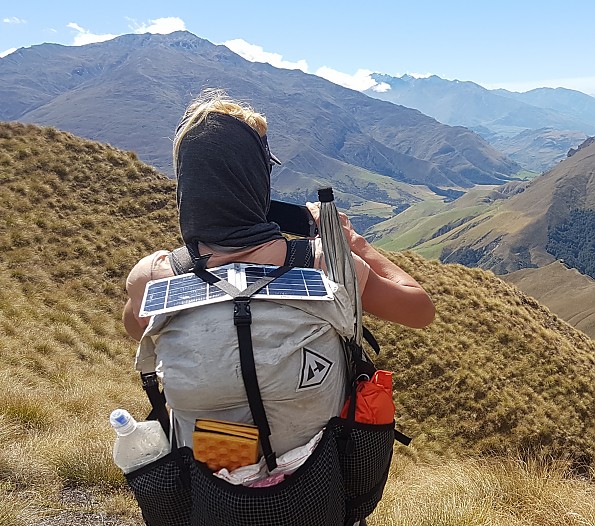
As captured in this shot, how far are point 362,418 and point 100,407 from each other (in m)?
6.67

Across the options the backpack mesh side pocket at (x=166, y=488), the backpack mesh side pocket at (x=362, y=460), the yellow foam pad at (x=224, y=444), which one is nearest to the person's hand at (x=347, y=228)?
the backpack mesh side pocket at (x=362, y=460)

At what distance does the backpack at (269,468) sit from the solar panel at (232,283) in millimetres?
36

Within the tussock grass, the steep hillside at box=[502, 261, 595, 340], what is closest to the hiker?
the tussock grass

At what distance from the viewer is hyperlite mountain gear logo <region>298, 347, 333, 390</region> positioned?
214 centimetres

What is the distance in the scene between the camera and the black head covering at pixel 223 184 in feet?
A: 7.54

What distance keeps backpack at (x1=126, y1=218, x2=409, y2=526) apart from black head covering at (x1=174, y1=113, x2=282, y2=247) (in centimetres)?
16

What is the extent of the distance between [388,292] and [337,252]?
39 cm

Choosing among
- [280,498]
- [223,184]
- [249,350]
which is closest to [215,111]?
[223,184]

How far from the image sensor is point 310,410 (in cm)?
222

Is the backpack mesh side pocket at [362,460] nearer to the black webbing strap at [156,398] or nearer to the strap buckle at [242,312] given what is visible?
the strap buckle at [242,312]

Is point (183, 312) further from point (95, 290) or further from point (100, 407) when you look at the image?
point (95, 290)

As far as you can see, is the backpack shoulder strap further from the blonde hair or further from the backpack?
the blonde hair

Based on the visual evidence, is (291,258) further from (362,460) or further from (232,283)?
(362,460)

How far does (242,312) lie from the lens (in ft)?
6.75
